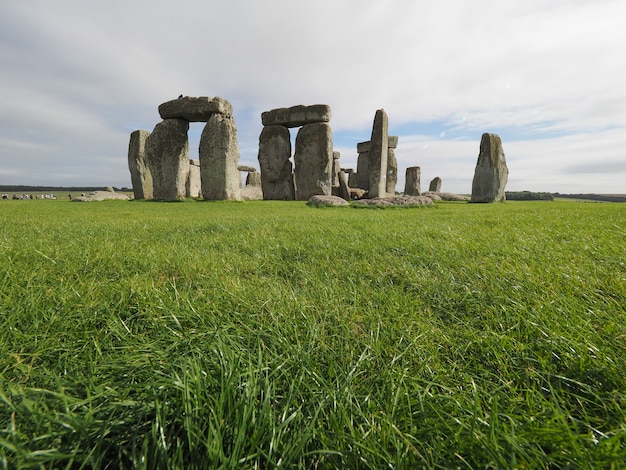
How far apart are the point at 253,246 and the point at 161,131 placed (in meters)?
11.0

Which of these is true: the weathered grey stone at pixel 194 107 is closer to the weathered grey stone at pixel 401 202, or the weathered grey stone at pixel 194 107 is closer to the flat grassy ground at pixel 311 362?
the weathered grey stone at pixel 401 202

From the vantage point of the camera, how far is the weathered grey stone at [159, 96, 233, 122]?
35.0ft

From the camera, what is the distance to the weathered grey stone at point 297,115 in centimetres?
1329

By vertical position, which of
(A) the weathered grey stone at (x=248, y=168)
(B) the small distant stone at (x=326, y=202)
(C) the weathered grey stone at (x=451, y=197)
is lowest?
(B) the small distant stone at (x=326, y=202)

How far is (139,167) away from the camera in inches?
586

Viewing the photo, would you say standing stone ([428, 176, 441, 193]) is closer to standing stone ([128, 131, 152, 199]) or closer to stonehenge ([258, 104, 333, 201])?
stonehenge ([258, 104, 333, 201])

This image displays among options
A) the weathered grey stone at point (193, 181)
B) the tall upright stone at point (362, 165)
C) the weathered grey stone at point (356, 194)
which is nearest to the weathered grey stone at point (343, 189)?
the weathered grey stone at point (356, 194)

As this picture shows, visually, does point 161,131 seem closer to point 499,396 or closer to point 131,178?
point 131,178

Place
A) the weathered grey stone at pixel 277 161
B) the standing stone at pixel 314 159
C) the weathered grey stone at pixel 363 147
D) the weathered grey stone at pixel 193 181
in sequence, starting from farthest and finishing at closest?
the weathered grey stone at pixel 363 147 → the weathered grey stone at pixel 193 181 → the weathered grey stone at pixel 277 161 → the standing stone at pixel 314 159

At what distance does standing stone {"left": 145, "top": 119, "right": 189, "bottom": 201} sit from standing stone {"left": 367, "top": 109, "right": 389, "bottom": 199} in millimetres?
8608

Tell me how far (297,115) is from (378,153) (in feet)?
14.2

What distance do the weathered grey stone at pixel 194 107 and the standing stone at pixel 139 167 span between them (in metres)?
4.90

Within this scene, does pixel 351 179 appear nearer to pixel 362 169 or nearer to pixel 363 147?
pixel 362 169

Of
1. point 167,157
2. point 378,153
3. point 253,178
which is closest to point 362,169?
point 378,153
